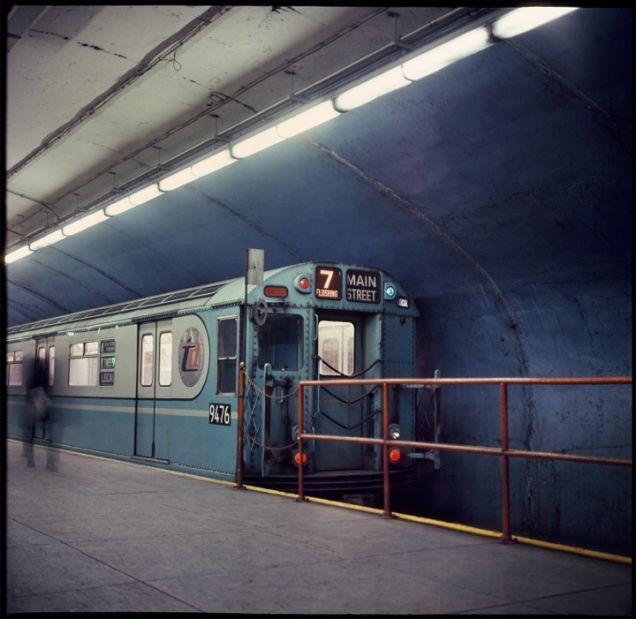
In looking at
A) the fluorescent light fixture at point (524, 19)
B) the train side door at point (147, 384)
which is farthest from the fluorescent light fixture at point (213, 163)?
the fluorescent light fixture at point (524, 19)

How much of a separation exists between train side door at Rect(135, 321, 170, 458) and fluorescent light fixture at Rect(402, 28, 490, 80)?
6.61 metres

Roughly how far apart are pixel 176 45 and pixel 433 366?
7.22 metres

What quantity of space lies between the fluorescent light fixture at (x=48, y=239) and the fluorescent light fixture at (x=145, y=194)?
3.68 m

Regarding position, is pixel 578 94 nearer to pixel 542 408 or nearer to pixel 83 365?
pixel 542 408

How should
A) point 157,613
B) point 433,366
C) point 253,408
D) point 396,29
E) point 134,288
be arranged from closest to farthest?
point 157,613, point 396,29, point 253,408, point 433,366, point 134,288

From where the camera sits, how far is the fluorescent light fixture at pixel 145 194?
12062 millimetres

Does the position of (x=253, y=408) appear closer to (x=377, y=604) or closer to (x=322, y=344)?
(x=322, y=344)

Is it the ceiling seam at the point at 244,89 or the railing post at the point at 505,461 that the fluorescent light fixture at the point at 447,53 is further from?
the railing post at the point at 505,461

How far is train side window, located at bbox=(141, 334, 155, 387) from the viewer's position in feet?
41.4

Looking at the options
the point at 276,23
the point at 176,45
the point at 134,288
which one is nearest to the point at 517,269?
the point at 276,23

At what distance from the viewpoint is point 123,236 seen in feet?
57.2

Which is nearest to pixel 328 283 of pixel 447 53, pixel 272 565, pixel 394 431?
pixel 394 431

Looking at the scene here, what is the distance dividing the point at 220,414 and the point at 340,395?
65.6 inches

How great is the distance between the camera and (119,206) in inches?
517
